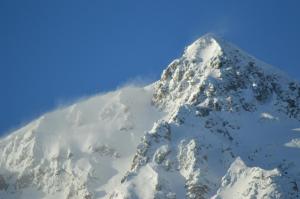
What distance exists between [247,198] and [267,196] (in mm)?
4190

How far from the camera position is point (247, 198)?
200m

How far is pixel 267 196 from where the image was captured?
19950 centimetres
